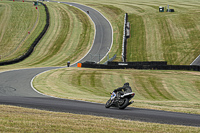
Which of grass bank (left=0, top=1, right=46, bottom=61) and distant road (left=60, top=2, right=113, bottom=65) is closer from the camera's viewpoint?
distant road (left=60, top=2, right=113, bottom=65)

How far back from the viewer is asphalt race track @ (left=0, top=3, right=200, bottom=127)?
12.0m

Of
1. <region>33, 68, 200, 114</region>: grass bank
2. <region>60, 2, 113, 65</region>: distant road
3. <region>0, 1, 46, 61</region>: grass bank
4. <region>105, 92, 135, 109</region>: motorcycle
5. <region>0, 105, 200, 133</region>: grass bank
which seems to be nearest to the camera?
<region>0, 105, 200, 133</region>: grass bank

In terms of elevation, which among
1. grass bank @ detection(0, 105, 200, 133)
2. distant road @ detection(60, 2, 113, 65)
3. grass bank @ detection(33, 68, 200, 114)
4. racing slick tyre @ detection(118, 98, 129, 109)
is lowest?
distant road @ detection(60, 2, 113, 65)

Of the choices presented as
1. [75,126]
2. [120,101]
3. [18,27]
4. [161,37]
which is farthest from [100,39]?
[75,126]

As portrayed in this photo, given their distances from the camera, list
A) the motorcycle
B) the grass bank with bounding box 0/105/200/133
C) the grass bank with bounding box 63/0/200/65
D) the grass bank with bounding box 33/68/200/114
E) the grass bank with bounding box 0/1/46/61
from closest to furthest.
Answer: the grass bank with bounding box 0/105/200/133
the motorcycle
the grass bank with bounding box 33/68/200/114
the grass bank with bounding box 63/0/200/65
the grass bank with bounding box 0/1/46/61

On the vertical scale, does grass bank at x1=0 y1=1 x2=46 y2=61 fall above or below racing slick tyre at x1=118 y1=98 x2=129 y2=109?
below

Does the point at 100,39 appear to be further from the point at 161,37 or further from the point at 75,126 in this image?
the point at 75,126

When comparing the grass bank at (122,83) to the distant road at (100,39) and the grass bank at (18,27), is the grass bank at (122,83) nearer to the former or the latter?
the distant road at (100,39)

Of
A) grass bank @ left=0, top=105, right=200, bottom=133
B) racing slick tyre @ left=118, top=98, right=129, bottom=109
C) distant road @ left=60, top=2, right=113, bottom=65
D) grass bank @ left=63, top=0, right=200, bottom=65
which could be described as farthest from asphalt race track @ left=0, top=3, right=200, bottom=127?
grass bank @ left=63, top=0, right=200, bottom=65

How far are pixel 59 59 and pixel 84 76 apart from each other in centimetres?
2466

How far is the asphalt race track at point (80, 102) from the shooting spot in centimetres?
1202

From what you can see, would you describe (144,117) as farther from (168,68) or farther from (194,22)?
(194,22)

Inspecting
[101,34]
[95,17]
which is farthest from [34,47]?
[95,17]

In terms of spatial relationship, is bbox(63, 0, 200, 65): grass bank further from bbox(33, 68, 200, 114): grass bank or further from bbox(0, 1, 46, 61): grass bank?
bbox(0, 1, 46, 61): grass bank
